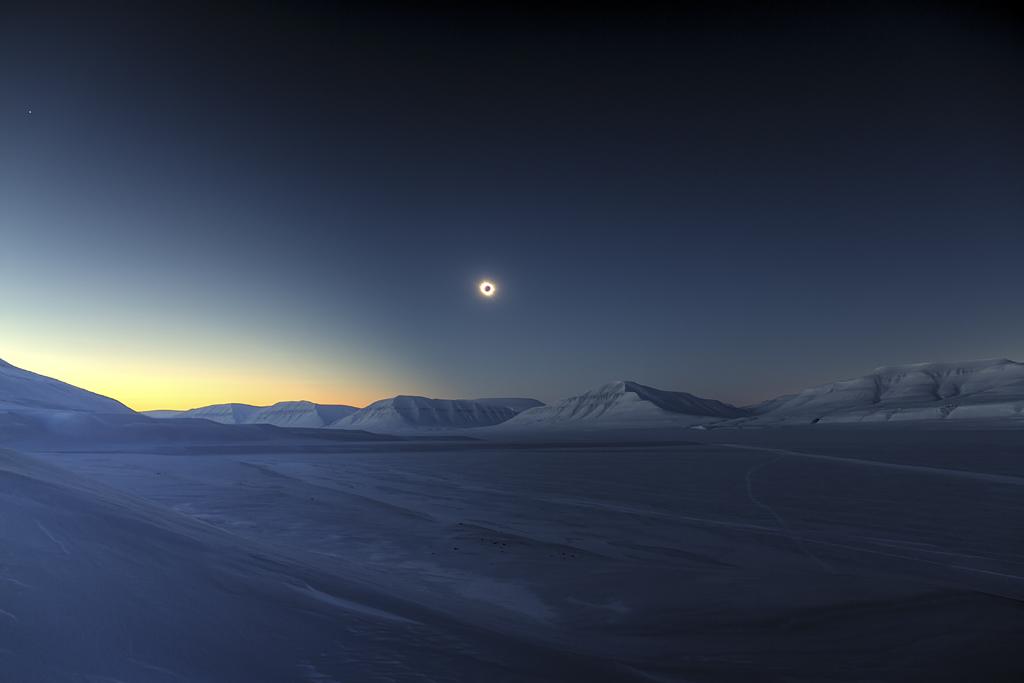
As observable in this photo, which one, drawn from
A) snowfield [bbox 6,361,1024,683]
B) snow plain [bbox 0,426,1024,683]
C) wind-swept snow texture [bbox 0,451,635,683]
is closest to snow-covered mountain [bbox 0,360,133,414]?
snowfield [bbox 6,361,1024,683]

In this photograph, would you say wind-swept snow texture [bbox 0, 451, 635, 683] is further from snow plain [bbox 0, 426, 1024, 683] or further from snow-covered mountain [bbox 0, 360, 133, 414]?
snow-covered mountain [bbox 0, 360, 133, 414]

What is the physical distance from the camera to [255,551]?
8062 mm

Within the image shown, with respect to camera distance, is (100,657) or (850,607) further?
(850,607)

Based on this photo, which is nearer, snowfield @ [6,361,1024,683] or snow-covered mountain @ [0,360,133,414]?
snowfield @ [6,361,1024,683]

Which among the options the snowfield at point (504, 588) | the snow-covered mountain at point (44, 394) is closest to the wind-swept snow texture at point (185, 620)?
the snowfield at point (504, 588)

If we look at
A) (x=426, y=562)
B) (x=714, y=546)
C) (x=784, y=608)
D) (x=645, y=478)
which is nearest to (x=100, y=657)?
(x=426, y=562)

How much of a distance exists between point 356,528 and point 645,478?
52.4ft

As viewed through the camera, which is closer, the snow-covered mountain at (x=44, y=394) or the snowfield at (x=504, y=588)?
the snowfield at (x=504, y=588)

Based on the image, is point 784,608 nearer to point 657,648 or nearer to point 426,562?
point 657,648

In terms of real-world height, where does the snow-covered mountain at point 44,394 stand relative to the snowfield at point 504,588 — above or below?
above

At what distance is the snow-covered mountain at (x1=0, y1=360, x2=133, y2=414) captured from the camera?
80.1 meters

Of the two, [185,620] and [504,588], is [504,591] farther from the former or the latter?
[185,620]

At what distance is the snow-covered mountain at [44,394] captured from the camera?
80.1 meters

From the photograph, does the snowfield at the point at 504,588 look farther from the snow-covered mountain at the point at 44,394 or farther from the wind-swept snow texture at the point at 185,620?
the snow-covered mountain at the point at 44,394
